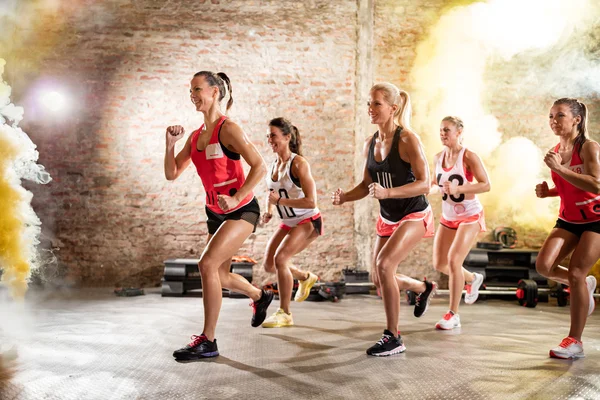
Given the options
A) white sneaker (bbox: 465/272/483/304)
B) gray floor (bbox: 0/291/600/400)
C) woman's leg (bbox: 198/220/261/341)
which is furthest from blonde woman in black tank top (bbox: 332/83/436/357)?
white sneaker (bbox: 465/272/483/304)

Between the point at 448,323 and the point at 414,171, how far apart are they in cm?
180

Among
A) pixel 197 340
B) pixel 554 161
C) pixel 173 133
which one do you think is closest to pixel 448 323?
pixel 554 161

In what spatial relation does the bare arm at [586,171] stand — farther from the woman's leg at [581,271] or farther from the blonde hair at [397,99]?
the blonde hair at [397,99]

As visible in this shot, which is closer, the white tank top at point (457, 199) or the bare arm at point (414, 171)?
the bare arm at point (414, 171)

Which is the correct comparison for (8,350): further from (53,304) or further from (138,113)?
(138,113)

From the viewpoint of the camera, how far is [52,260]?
8.30 meters

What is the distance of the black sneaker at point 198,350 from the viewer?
3.80 m

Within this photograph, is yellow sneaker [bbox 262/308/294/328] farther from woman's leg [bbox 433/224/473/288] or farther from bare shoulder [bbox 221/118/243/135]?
bare shoulder [bbox 221/118/243/135]

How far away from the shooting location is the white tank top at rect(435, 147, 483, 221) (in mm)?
5406

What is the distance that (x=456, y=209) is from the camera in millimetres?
5434

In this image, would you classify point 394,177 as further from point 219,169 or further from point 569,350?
point 569,350

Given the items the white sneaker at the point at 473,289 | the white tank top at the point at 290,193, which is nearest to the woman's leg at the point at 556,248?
the white sneaker at the point at 473,289

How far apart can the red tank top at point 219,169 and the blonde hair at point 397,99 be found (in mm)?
1190

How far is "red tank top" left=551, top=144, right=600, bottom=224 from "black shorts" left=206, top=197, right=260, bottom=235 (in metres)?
2.15
